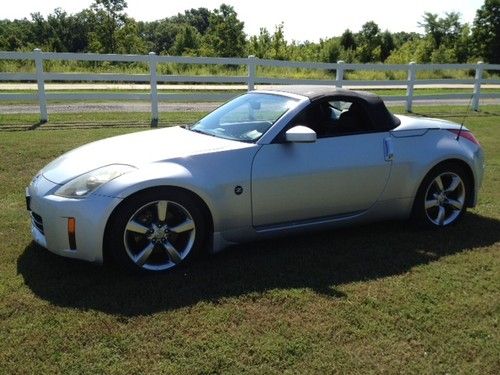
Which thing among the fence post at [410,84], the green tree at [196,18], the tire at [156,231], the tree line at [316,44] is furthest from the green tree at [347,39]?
the green tree at [196,18]

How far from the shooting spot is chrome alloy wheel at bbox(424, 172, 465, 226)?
5297mm

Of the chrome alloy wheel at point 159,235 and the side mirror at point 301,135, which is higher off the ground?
the side mirror at point 301,135

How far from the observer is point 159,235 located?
409 cm

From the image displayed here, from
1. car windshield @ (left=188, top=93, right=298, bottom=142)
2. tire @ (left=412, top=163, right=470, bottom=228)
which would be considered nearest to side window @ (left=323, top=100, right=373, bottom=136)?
car windshield @ (left=188, top=93, right=298, bottom=142)

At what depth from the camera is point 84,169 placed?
414 centimetres

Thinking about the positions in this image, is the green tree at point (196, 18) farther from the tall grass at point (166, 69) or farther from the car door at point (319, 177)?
the car door at point (319, 177)

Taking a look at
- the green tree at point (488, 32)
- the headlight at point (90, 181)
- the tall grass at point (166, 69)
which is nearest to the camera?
the headlight at point (90, 181)

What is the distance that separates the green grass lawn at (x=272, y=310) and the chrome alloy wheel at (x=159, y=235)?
154 mm

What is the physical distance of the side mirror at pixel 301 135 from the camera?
4.32m

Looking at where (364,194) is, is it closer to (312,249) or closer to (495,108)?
(312,249)

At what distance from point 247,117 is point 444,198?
2172mm

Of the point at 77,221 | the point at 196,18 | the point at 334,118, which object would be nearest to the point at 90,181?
the point at 77,221

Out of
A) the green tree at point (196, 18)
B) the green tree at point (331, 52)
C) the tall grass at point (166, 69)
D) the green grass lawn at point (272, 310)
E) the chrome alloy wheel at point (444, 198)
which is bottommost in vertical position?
the green grass lawn at point (272, 310)

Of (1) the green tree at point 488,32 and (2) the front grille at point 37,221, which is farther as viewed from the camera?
(1) the green tree at point 488,32
